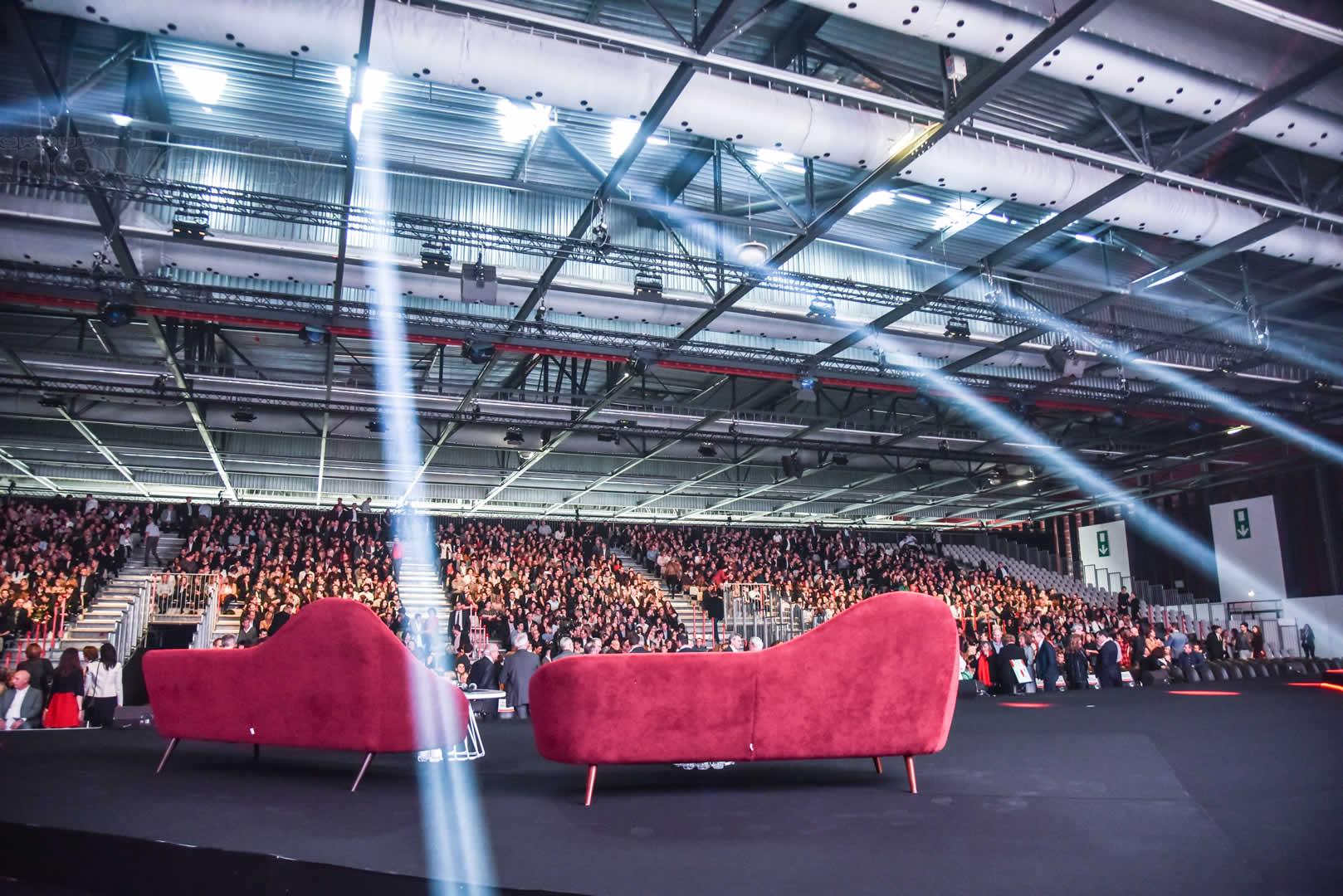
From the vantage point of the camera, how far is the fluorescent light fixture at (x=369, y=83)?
25.4 ft

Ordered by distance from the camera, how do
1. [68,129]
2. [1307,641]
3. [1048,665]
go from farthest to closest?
[1307,641], [1048,665], [68,129]

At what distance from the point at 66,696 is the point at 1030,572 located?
2720 cm

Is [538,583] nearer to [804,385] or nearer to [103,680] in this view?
[804,385]

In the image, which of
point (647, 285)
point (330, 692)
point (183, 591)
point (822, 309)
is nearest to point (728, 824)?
point (330, 692)

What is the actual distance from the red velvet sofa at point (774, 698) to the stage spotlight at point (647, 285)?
6797 millimetres

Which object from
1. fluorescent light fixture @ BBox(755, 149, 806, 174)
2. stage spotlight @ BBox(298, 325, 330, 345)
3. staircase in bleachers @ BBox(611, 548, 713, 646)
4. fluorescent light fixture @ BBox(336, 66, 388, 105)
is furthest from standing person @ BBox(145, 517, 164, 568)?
fluorescent light fixture @ BBox(755, 149, 806, 174)

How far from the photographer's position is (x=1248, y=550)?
22453 mm

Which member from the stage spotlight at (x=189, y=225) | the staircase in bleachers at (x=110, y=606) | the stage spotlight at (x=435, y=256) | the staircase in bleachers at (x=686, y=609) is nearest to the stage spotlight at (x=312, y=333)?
the stage spotlight at (x=189, y=225)

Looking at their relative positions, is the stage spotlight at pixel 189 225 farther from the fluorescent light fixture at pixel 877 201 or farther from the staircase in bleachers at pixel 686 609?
the staircase in bleachers at pixel 686 609

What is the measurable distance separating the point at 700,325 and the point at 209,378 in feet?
25.4

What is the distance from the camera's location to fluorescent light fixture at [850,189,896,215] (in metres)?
9.70

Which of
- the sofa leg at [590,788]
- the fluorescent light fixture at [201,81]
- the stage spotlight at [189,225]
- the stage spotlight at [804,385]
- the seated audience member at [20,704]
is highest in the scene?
the fluorescent light fixture at [201,81]

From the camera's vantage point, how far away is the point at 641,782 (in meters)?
4.09

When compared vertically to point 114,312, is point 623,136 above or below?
above
